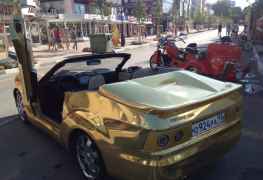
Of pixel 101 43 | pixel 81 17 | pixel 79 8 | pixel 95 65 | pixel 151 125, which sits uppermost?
pixel 79 8

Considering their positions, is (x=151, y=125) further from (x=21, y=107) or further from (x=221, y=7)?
(x=221, y=7)

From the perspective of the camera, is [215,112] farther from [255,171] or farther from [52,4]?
[52,4]

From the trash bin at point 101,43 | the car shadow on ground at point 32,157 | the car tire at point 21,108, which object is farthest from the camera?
the trash bin at point 101,43

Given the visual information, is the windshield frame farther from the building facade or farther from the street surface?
the building facade

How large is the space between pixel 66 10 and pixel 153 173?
126 feet

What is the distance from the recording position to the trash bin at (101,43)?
19.1 meters

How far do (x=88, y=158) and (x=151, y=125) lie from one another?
1086 mm

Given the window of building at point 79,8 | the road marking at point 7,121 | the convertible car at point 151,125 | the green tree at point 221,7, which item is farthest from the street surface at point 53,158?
the green tree at point 221,7

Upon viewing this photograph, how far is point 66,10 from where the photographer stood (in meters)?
38.0

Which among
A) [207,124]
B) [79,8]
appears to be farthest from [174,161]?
[79,8]

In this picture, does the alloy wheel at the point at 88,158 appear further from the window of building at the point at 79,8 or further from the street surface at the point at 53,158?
the window of building at the point at 79,8

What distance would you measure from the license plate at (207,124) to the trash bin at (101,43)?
16342 millimetres

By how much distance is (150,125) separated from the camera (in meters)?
2.41

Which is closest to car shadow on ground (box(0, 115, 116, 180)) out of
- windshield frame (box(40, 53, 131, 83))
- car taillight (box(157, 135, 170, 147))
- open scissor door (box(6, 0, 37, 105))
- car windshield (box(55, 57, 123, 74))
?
open scissor door (box(6, 0, 37, 105))
